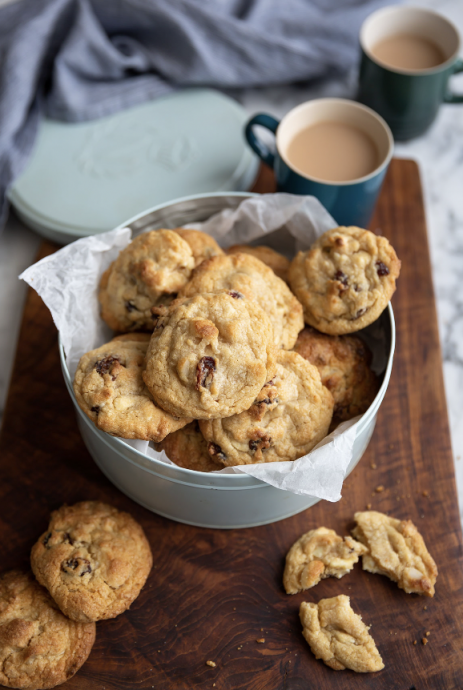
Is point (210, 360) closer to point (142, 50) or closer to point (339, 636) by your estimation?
point (339, 636)

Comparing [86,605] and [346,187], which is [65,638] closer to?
[86,605]

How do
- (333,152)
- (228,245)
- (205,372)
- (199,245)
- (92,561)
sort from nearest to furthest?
1. (205,372)
2. (92,561)
3. (199,245)
4. (228,245)
5. (333,152)

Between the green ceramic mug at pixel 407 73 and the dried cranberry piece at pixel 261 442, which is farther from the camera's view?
Answer: the green ceramic mug at pixel 407 73

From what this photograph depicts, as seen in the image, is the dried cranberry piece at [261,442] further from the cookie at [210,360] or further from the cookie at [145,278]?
the cookie at [145,278]

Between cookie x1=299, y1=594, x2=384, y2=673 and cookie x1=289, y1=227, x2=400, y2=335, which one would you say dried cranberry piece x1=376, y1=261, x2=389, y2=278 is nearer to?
cookie x1=289, y1=227, x2=400, y2=335

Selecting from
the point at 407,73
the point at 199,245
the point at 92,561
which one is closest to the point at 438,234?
the point at 407,73

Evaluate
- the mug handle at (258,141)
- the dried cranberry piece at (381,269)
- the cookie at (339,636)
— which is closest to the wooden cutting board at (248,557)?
the cookie at (339,636)

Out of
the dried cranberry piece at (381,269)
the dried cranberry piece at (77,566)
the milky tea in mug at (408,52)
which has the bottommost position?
the dried cranberry piece at (77,566)
